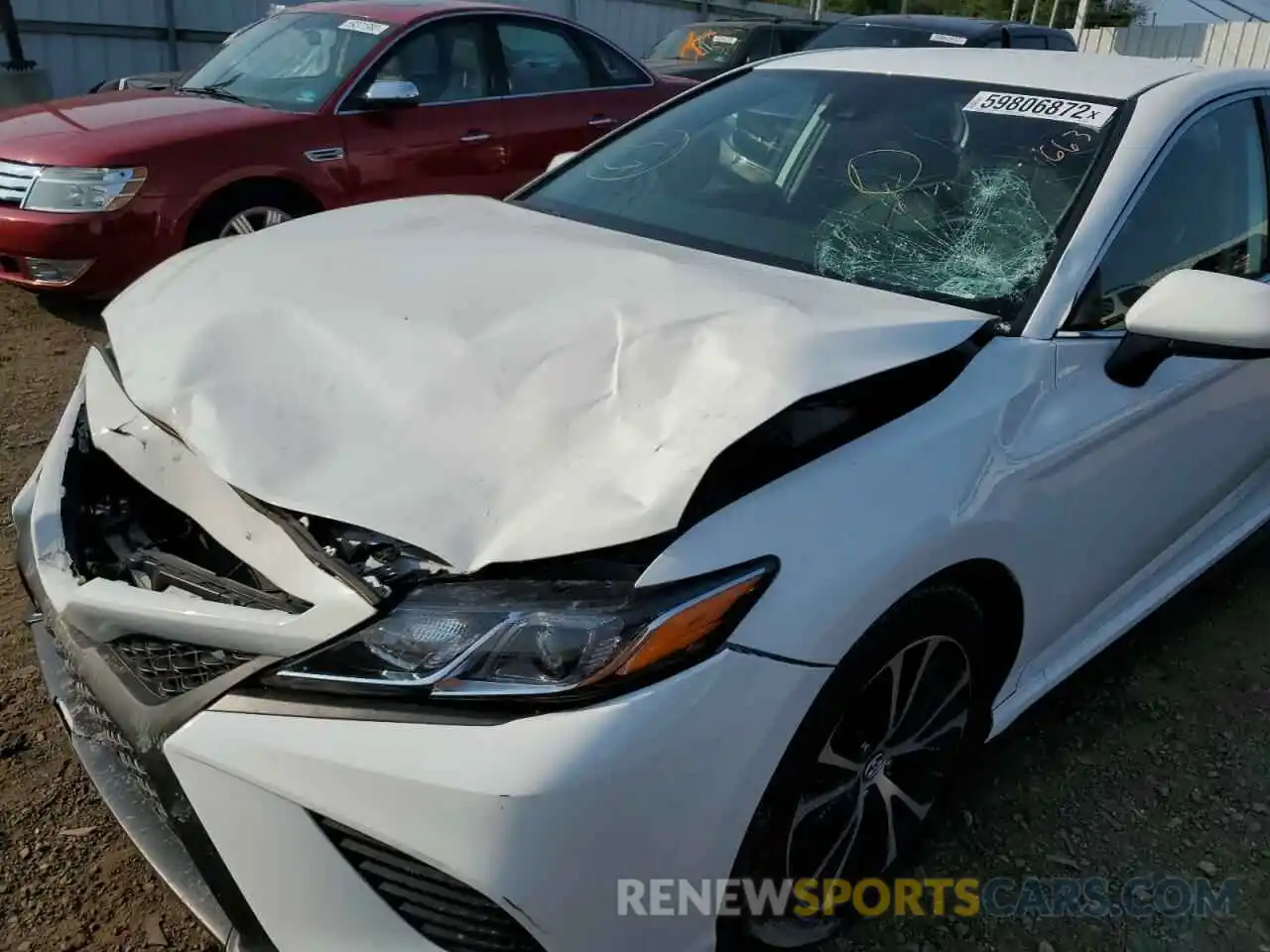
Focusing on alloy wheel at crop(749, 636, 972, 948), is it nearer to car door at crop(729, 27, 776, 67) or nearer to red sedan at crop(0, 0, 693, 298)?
red sedan at crop(0, 0, 693, 298)

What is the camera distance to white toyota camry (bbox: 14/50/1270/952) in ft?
4.88

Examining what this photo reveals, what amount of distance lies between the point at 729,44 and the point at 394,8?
5.42 meters

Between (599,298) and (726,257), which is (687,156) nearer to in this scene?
(726,257)

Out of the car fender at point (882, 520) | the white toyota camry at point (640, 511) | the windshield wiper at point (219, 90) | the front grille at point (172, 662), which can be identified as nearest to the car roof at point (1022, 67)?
the white toyota camry at point (640, 511)

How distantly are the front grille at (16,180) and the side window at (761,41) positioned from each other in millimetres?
7578

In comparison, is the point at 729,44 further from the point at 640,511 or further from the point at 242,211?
the point at 640,511

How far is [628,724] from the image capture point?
1453 mm

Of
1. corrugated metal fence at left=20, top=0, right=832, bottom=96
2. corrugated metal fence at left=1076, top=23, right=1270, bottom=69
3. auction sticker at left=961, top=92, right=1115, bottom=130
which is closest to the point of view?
auction sticker at left=961, top=92, right=1115, bottom=130

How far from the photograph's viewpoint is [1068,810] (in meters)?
2.45

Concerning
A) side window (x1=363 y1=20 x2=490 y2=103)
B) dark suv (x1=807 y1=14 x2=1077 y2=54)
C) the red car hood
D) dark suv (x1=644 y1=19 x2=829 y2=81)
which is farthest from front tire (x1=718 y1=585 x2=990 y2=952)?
dark suv (x1=644 y1=19 x2=829 y2=81)

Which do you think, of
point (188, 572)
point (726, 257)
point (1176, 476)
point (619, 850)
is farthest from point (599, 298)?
point (1176, 476)

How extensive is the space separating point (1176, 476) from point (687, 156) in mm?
1493

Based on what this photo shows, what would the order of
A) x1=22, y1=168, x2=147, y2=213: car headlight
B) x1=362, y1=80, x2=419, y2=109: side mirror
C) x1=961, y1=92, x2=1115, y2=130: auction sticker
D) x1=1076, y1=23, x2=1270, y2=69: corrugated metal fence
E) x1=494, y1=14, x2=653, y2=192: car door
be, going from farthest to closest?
1. x1=1076, y1=23, x2=1270, y2=69: corrugated metal fence
2. x1=494, y1=14, x2=653, y2=192: car door
3. x1=362, y1=80, x2=419, y2=109: side mirror
4. x1=22, y1=168, x2=147, y2=213: car headlight
5. x1=961, y1=92, x2=1115, y2=130: auction sticker

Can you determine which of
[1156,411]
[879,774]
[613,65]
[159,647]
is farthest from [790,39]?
[159,647]
